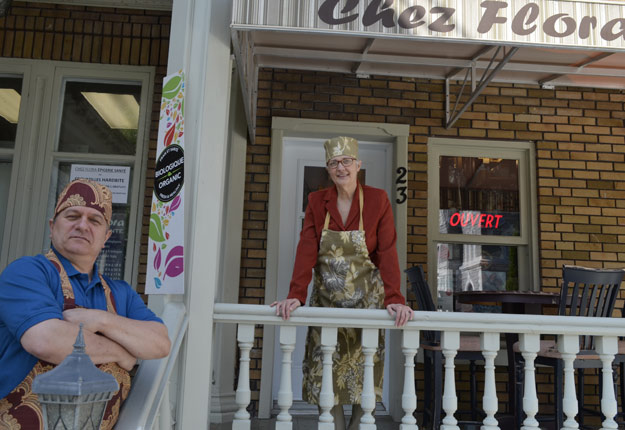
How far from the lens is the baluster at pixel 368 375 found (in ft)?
8.62

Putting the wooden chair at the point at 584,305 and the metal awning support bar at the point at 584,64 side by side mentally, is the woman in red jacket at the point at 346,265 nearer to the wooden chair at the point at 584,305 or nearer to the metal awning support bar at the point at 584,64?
the wooden chair at the point at 584,305

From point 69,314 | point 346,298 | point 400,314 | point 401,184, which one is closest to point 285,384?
point 346,298

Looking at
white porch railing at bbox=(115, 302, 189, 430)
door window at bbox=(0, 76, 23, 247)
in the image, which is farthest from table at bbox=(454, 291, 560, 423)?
door window at bbox=(0, 76, 23, 247)

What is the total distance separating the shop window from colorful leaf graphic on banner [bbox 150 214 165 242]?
2876mm

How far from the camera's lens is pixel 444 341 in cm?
271

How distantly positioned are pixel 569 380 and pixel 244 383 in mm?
1515

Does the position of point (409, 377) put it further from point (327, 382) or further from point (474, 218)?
point (474, 218)

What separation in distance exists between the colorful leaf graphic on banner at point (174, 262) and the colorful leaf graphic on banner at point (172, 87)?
A: 743mm

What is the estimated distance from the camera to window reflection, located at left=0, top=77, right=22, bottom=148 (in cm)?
455

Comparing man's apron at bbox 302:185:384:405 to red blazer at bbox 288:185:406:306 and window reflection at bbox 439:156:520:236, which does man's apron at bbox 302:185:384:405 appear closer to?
red blazer at bbox 288:185:406:306

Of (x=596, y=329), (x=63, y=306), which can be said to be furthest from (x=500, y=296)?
(x=63, y=306)

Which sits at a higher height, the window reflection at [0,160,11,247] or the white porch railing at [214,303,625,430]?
the window reflection at [0,160,11,247]

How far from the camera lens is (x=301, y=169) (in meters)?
5.09

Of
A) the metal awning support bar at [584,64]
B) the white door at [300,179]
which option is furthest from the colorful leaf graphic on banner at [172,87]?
the metal awning support bar at [584,64]
